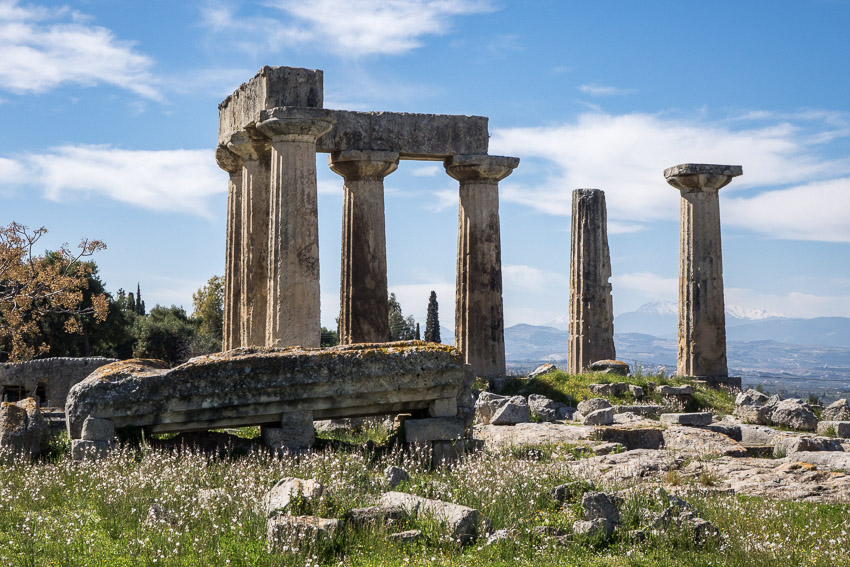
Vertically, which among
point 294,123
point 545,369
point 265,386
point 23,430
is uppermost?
point 294,123

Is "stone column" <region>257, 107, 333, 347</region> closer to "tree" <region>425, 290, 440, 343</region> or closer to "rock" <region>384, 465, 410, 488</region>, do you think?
"rock" <region>384, 465, 410, 488</region>

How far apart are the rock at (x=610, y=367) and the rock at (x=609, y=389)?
222 cm

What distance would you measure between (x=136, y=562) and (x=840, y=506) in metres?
8.12

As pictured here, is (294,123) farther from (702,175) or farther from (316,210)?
(702,175)

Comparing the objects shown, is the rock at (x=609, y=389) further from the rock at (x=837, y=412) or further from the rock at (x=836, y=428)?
the rock at (x=836, y=428)

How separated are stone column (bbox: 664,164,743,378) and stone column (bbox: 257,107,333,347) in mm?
12774

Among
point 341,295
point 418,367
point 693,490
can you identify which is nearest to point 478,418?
point 341,295

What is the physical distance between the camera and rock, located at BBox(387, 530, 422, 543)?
30.8 feet

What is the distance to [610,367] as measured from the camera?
2838 cm

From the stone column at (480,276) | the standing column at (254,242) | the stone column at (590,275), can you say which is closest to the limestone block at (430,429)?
the standing column at (254,242)

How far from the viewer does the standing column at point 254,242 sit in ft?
74.5

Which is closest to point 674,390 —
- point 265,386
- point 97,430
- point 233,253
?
point 233,253

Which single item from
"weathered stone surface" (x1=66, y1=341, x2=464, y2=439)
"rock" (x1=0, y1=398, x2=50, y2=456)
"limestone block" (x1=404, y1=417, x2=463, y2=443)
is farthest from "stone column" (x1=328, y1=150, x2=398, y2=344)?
"rock" (x1=0, y1=398, x2=50, y2=456)

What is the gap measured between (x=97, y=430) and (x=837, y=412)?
16828 millimetres
